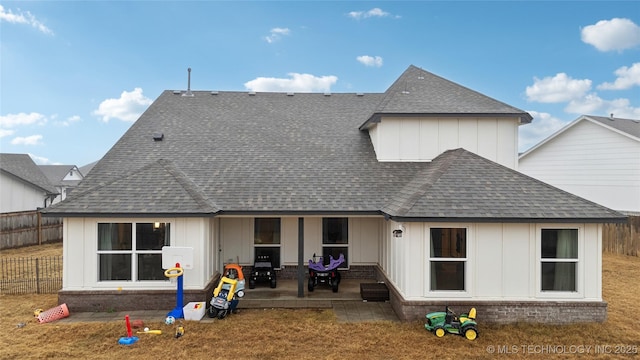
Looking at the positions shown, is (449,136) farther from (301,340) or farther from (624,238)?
(624,238)

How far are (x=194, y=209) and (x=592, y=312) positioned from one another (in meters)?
10.1

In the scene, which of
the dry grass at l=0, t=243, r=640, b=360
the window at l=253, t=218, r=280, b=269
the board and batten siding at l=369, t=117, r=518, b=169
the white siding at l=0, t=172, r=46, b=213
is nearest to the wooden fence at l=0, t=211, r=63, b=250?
the white siding at l=0, t=172, r=46, b=213

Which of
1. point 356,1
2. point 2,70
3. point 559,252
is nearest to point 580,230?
point 559,252

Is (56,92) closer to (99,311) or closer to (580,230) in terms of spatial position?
(99,311)

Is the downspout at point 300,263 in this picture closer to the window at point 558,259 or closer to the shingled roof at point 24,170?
the window at point 558,259

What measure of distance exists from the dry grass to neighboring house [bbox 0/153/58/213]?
776 inches

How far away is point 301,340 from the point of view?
7.14 meters

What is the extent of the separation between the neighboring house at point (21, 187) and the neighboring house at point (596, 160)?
36403 mm

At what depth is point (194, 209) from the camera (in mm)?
8750

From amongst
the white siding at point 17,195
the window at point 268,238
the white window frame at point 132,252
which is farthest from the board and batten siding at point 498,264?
the white siding at point 17,195

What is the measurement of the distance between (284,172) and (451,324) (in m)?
6.50

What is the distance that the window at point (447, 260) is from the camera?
8.17 meters

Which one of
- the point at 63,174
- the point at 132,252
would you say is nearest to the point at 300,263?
the point at 132,252

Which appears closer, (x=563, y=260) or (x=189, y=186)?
(x=563, y=260)
